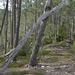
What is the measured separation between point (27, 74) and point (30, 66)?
67.6 inches

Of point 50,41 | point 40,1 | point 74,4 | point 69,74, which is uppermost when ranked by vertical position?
point 74,4

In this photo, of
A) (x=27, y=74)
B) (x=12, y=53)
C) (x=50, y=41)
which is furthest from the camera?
(x=50, y=41)

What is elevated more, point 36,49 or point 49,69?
point 36,49

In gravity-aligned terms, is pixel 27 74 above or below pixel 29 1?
below

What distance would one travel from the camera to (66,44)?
790 inches

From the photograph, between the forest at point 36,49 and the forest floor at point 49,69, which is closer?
the forest at point 36,49

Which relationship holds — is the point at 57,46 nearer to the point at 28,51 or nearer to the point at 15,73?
the point at 28,51

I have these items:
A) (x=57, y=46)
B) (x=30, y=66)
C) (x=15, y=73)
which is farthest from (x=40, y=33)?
(x=57, y=46)

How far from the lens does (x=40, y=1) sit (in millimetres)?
20312

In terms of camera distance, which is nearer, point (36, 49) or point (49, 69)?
point (49, 69)

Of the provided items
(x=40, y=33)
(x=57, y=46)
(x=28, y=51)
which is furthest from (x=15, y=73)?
(x=57, y=46)

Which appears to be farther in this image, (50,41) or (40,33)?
(50,41)

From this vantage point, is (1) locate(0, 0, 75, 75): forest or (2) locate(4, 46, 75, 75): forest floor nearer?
(1) locate(0, 0, 75, 75): forest

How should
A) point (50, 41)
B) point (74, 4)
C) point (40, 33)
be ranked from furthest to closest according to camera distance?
1. point (74, 4)
2. point (50, 41)
3. point (40, 33)
